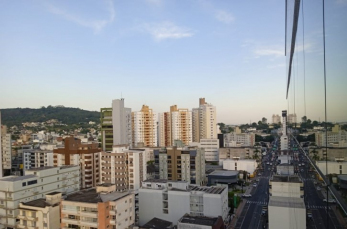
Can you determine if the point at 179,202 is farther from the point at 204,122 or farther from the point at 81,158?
the point at 204,122

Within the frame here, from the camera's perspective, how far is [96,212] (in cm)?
746

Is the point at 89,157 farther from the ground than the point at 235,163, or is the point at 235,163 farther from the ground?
the point at 89,157

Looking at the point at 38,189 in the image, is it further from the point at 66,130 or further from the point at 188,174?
the point at 66,130

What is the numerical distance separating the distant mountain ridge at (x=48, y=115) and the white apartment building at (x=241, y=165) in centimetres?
3037

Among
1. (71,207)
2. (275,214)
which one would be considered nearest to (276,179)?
(275,214)

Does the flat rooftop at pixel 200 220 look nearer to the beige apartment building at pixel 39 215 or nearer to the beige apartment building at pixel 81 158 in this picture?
the beige apartment building at pixel 39 215

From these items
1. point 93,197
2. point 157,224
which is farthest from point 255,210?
point 93,197

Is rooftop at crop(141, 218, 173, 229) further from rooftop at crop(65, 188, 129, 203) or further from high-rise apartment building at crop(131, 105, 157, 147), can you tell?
high-rise apartment building at crop(131, 105, 157, 147)

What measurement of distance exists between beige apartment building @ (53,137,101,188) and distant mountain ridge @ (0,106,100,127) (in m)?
29.1

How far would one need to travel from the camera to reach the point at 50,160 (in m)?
14.3

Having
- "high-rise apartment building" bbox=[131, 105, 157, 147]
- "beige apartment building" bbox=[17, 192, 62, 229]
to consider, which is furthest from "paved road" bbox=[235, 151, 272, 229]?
"high-rise apartment building" bbox=[131, 105, 157, 147]

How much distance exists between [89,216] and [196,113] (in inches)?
889

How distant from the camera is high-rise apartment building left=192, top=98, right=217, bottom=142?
94.0 feet

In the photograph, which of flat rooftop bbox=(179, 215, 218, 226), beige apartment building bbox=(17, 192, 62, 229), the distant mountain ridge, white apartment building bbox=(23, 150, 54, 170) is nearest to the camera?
flat rooftop bbox=(179, 215, 218, 226)
